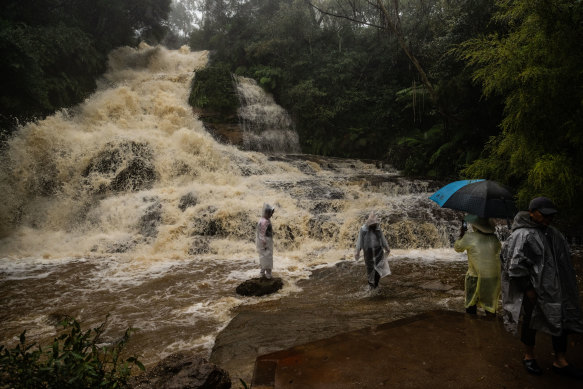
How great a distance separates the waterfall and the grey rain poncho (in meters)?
16.5

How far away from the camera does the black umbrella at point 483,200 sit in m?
3.58

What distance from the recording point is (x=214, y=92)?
1952 cm

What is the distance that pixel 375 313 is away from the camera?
4.46 metres

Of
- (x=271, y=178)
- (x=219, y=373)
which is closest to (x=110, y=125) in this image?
(x=271, y=178)

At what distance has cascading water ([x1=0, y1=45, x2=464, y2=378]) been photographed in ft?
18.4

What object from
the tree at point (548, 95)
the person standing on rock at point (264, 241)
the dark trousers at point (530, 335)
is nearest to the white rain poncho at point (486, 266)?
the dark trousers at point (530, 335)

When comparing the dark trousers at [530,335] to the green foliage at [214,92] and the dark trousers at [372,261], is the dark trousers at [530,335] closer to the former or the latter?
the dark trousers at [372,261]

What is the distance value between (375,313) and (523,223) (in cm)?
230

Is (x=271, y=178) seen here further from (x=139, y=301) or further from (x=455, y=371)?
(x=455, y=371)

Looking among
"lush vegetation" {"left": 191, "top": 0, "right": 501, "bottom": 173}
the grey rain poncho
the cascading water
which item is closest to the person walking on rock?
the grey rain poncho

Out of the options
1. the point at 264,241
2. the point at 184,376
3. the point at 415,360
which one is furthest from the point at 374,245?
the point at 184,376

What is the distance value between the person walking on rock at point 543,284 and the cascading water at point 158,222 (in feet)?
Answer: 9.72

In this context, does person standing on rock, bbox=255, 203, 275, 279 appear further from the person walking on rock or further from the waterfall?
the waterfall

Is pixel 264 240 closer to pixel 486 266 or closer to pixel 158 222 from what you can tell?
pixel 486 266
